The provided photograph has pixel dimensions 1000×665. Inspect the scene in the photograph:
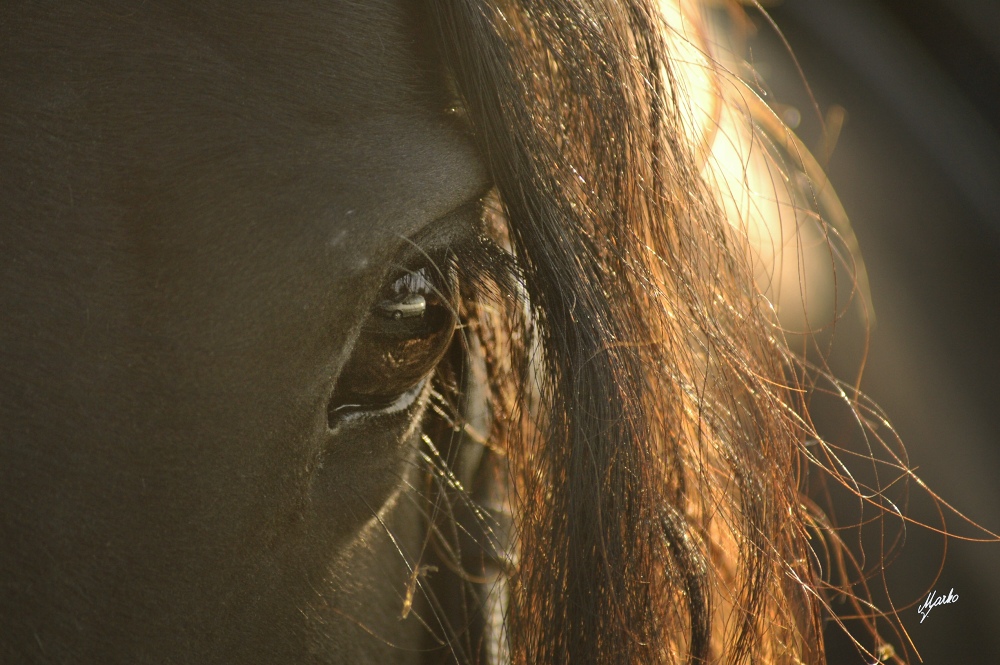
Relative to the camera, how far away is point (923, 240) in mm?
1095

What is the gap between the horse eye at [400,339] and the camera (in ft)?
1.44

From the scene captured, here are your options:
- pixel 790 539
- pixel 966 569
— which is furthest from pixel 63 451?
pixel 966 569

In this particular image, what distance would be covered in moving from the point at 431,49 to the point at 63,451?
0.26m

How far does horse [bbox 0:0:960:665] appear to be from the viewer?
0.37 meters

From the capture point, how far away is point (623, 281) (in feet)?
1.45

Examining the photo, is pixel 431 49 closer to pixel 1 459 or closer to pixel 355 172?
pixel 355 172
